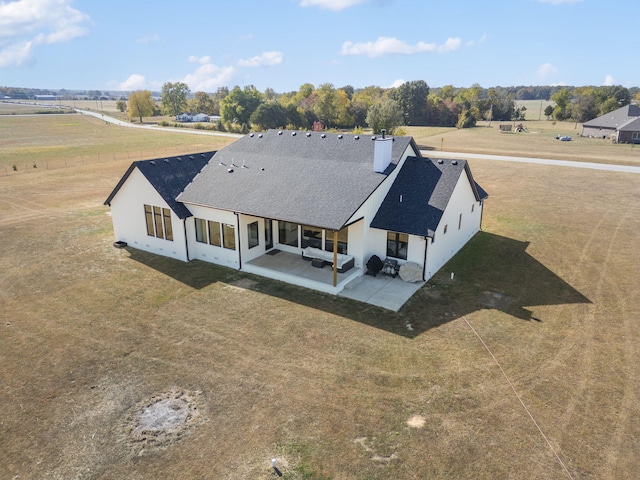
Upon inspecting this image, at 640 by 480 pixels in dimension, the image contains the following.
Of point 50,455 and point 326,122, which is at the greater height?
point 326,122

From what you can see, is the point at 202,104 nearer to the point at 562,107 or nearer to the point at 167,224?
the point at 562,107

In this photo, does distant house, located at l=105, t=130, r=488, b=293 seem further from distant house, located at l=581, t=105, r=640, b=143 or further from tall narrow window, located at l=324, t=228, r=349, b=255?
distant house, located at l=581, t=105, r=640, b=143

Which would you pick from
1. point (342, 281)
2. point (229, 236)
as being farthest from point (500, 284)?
point (229, 236)

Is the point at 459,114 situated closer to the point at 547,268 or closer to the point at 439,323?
the point at 547,268

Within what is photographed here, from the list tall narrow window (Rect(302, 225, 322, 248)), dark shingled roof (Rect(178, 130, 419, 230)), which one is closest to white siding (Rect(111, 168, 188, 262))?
dark shingled roof (Rect(178, 130, 419, 230))

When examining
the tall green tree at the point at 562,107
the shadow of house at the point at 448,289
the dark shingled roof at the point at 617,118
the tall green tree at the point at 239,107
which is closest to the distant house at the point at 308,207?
the shadow of house at the point at 448,289

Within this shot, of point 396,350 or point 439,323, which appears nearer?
point 396,350

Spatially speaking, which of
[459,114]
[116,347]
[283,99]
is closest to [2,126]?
[283,99]
